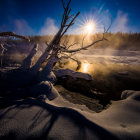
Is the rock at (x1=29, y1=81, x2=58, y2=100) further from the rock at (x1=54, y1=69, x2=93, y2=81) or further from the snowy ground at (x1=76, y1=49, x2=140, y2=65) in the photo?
the snowy ground at (x1=76, y1=49, x2=140, y2=65)

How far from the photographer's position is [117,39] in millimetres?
8086

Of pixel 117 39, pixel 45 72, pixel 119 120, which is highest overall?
pixel 117 39

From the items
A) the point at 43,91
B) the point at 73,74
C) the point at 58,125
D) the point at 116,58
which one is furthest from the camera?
the point at 116,58

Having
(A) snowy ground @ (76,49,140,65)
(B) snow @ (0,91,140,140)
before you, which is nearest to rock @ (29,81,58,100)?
(B) snow @ (0,91,140,140)

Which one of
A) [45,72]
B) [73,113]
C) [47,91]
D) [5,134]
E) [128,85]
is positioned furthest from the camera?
[45,72]

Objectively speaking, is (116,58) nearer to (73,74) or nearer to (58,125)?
(73,74)

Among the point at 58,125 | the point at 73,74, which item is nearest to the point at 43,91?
the point at 58,125

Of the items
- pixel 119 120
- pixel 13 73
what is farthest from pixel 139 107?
pixel 13 73

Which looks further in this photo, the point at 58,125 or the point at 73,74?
the point at 73,74

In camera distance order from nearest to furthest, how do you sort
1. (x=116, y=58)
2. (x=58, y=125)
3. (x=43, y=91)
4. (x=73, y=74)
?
1. (x=58, y=125)
2. (x=43, y=91)
3. (x=73, y=74)
4. (x=116, y=58)

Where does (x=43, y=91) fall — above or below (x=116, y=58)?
below

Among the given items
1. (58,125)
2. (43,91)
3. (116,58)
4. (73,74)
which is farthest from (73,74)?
(116,58)

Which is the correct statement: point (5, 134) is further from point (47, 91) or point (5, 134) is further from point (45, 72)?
point (45, 72)

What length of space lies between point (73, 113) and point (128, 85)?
5.79ft
